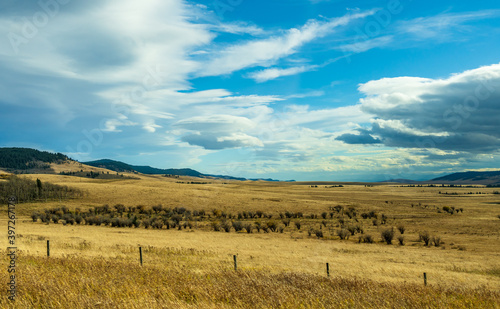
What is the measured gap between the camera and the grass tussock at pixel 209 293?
24.0ft

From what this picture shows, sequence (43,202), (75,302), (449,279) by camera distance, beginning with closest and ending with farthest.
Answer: (75,302), (449,279), (43,202)

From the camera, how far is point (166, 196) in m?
91.6

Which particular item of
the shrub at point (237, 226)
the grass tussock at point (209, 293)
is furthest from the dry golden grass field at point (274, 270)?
the shrub at point (237, 226)

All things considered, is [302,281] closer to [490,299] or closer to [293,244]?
[490,299]

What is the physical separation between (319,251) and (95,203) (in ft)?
215

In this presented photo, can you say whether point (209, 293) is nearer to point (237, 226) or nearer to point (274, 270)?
point (274, 270)

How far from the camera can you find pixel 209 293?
320 inches

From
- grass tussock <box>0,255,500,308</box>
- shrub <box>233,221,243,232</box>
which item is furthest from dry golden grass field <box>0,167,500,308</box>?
shrub <box>233,221,243,232</box>

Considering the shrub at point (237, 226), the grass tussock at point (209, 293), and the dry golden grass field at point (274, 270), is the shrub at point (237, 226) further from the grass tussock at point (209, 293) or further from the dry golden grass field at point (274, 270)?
the grass tussock at point (209, 293)

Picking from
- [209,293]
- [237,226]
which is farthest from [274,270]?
[237,226]

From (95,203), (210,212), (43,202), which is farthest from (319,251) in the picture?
(43,202)

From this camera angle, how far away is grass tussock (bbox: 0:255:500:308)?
7316mm

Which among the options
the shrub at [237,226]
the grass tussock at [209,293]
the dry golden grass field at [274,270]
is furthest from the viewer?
the shrub at [237,226]

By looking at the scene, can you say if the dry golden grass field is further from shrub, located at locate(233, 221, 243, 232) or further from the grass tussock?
shrub, located at locate(233, 221, 243, 232)
